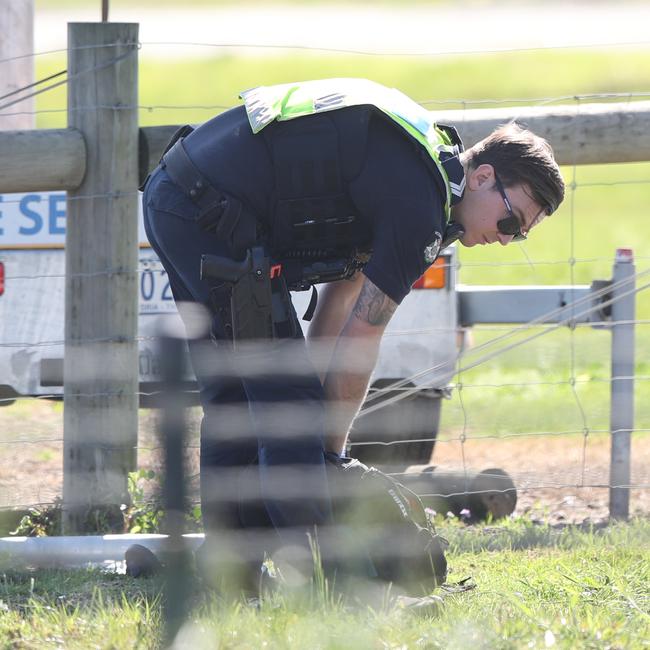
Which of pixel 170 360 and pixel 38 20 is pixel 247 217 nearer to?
pixel 170 360

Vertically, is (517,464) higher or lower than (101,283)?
lower

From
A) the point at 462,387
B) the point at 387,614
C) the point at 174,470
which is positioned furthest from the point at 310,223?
the point at 462,387

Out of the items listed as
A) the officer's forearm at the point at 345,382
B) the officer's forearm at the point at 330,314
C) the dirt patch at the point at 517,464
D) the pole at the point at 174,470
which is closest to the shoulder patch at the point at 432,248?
the officer's forearm at the point at 345,382

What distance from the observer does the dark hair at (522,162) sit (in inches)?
133

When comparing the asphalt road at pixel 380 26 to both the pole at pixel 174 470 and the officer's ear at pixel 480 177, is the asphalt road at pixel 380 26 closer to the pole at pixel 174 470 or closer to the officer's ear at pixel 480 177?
the officer's ear at pixel 480 177

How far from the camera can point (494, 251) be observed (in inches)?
619

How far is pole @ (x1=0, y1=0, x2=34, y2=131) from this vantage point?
6.01m

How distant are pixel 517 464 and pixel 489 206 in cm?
327

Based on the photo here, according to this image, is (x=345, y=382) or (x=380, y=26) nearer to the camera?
(x=345, y=382)

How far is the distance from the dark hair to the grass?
109 cm

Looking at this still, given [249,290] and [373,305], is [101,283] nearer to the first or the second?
[249,290]

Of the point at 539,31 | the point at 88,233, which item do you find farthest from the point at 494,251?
the point at 539,31

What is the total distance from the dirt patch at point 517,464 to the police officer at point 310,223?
102 centimetres

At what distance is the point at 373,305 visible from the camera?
10.8 ft
